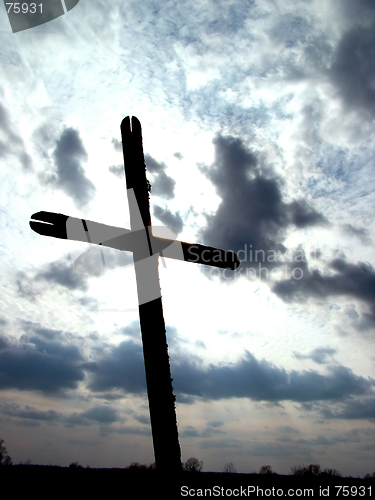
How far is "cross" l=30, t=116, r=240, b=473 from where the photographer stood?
2.60 metres

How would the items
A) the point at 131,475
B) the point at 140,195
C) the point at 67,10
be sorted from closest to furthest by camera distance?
1. the point at 140,195
2. the point at 67,10
3. the point at 131,475

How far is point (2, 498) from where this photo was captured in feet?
14.4

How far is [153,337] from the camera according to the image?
2801mm

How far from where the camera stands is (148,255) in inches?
120

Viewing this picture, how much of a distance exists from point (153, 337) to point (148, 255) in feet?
2.49

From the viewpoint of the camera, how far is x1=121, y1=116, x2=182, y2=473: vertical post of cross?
8.41ft

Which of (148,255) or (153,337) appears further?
(148,255)

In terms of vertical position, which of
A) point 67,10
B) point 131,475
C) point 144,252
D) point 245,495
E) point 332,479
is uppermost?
point 67,10

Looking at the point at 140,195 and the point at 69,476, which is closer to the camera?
the point at 140,195

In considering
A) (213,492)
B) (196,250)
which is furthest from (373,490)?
(196,250)

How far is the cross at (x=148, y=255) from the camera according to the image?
8.53 ft

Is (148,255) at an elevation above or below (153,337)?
above

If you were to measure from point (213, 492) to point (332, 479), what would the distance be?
2.93 meters

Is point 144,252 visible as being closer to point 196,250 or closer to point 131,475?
point 196,250
